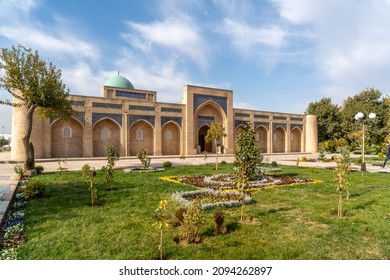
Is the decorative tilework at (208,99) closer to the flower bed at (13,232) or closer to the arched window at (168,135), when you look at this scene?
the arched window at (168,135)

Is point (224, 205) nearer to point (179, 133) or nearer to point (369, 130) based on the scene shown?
point (179, 133)

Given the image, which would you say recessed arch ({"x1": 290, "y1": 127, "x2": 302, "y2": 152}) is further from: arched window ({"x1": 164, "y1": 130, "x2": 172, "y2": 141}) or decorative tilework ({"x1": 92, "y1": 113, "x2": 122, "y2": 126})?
decorative tilework ({"x1": 92, "y1": 113, "x2": 122, "y2": 126})

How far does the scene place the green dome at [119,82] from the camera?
104ft

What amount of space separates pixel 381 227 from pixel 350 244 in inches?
51.9

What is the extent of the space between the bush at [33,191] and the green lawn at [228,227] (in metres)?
0.30

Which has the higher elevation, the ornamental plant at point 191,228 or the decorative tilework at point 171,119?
the decorative tilework at point 171,119

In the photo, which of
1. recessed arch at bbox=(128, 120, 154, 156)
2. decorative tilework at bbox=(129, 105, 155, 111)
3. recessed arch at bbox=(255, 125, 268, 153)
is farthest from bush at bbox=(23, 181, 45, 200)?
recessed arch at bbox=(255, 125, 268, 153)

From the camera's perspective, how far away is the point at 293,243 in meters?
4.19

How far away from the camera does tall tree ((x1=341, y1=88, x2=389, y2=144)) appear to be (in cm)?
3338

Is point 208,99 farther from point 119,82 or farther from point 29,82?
point 29,82

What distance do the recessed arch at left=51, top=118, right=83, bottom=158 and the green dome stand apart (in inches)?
421

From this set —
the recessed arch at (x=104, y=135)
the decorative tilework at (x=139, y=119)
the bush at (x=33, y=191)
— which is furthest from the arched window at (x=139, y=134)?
the bush at (x=33, y=191)

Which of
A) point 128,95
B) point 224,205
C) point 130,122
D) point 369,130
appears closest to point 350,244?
point 224,205
